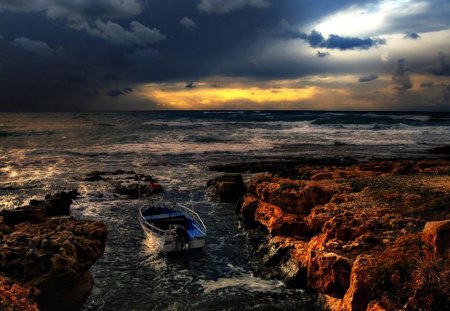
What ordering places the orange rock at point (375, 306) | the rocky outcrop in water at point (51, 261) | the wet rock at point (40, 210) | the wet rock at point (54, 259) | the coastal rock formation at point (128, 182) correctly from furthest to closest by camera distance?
1. the coastal rock formation at point (128, 182)
2. the wet rock at point (40, 210)
3. the wet rock at point (54, 259)
4. the rocky outcrop in water at point (51, 261)
5. the orange rock at point (375, 306)

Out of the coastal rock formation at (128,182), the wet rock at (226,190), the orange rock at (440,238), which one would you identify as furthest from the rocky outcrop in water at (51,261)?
the wet rock at (226,190)

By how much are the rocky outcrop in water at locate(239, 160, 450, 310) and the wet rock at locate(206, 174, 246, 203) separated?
5.59 m

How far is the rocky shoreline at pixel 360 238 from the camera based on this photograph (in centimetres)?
1005

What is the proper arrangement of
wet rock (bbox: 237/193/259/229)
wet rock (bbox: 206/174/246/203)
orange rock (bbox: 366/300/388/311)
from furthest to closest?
wet rock (bbox: 206/174/246/203) → wet rock (bbox: 237/193/259/229) → orange rock (bbox: 366/300/388/311)

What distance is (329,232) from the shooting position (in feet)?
48.5

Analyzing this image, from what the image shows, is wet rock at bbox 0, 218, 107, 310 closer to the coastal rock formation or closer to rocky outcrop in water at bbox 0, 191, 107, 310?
rocky outcrop in water at bbox 0, 191, 107, 310

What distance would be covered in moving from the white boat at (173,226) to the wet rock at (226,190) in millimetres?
4514

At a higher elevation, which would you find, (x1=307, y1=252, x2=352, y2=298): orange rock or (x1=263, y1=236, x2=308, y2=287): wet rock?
(x1=307, y1=252, x2=352, y2=298): orange rock

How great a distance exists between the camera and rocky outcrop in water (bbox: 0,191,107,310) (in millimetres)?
11695

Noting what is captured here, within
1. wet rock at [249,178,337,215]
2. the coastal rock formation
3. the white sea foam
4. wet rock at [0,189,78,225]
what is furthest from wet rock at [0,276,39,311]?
the coastal rock formation

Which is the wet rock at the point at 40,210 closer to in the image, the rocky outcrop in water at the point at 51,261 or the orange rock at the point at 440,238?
the rocky outcrop in water at the point at 51,261

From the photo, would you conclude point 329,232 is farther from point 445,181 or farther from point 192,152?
point 192,152

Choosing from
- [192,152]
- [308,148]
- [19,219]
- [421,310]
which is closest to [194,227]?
[19,219]

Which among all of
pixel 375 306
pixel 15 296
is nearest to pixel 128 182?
pixel 15 296
